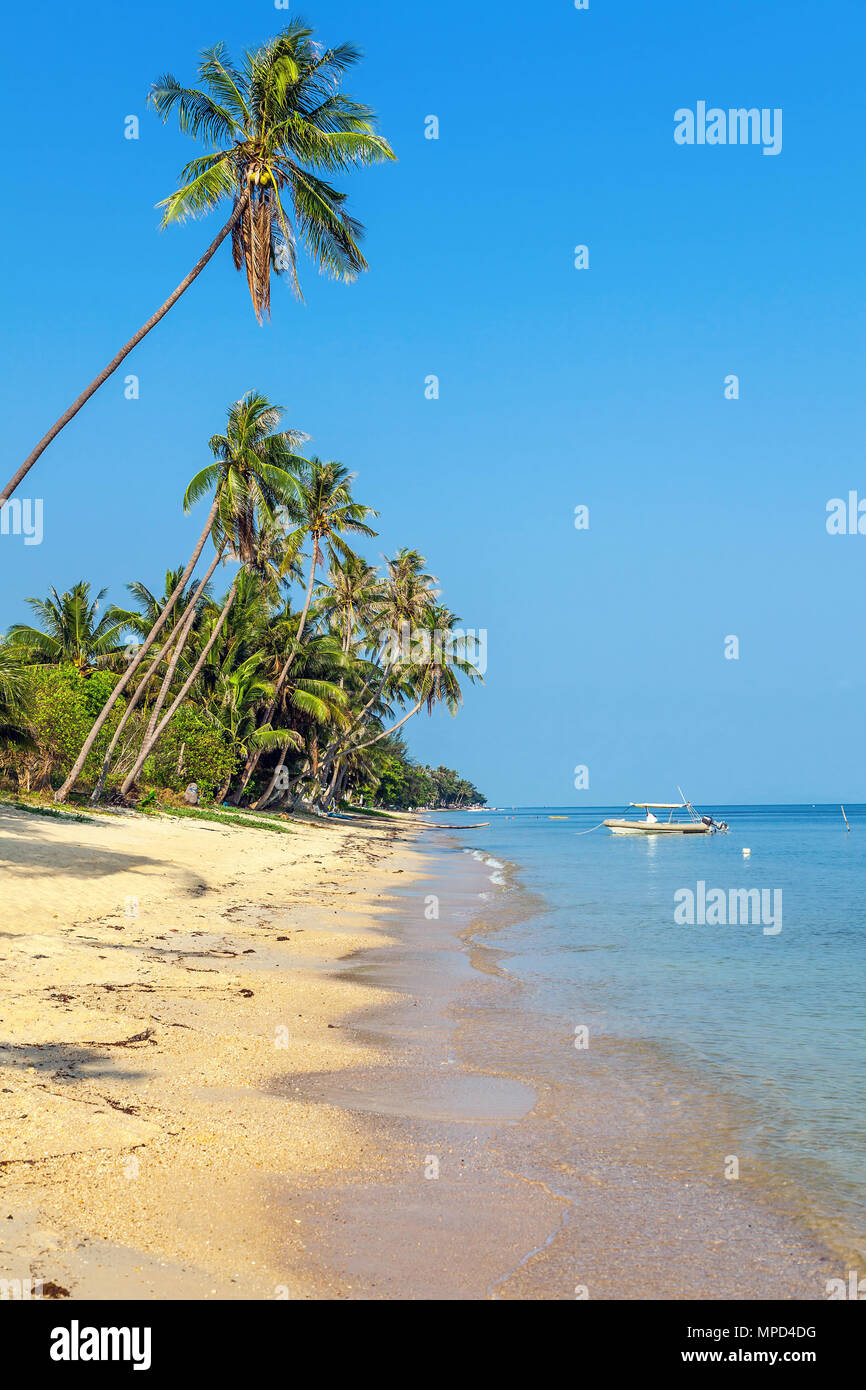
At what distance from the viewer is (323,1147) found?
6.16m

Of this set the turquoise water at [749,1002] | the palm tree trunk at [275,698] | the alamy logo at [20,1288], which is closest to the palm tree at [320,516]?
the palm tree trunk at [275,698]

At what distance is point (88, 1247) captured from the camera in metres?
4.31

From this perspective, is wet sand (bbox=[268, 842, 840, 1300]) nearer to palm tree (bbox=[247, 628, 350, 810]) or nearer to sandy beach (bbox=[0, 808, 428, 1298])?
sandy beach (bbox=[0, 808, 428, 1298])

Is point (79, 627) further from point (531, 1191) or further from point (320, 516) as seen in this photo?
point (531, 1191)

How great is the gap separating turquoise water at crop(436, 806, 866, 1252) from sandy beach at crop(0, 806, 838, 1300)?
0.58m

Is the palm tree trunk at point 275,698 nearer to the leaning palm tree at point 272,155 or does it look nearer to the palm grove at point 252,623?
the palm grove at point 252,623

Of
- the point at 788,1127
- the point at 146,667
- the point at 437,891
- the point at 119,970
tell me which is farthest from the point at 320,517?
the point at 788,1127

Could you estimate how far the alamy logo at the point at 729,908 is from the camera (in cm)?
2159

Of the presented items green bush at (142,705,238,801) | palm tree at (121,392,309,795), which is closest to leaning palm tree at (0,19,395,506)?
palm tree at (121,392,309,795)

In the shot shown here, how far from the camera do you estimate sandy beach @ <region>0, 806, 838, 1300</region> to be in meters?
4.50
